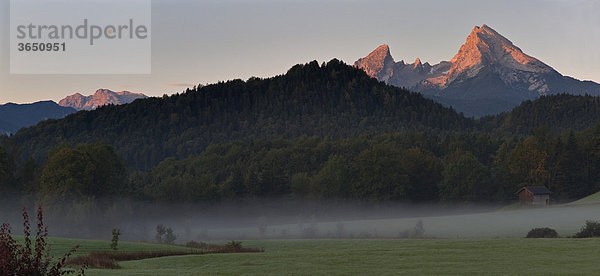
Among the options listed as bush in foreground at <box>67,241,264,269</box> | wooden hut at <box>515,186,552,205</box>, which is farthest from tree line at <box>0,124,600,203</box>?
bush in foreground at <box>67,241,264,269</box>

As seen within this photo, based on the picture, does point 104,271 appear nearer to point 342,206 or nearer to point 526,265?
point 526,265

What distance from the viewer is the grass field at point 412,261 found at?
31250 mm

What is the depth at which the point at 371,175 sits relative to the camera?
453 ft

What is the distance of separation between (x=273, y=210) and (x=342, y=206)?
1727cm

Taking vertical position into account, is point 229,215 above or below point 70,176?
below

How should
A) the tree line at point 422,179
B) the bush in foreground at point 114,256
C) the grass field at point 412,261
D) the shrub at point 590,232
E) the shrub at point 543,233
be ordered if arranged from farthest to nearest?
the tree line at point 422,179, the shrub at point 543,233, the shrub at point 590,232, the bush in foreground at point 114,256, the grass field at point 412,261

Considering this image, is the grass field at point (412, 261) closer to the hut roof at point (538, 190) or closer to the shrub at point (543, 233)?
the shrub at point (543, 233)

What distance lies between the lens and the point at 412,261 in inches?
1359

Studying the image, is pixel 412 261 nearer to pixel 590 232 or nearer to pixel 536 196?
pixel 590 232

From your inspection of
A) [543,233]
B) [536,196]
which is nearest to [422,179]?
[536,196]

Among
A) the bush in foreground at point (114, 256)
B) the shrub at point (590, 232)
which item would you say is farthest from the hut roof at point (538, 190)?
the bush in foreground at point (114, 256)

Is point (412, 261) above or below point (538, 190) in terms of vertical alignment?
below

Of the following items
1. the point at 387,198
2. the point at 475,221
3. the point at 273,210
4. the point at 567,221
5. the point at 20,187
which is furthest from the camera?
the point at 273,210

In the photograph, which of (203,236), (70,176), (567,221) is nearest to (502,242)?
(567,221)
